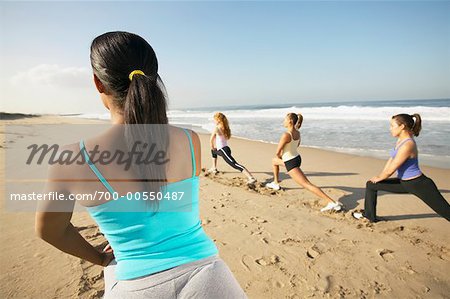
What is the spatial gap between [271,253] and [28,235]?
123 inches

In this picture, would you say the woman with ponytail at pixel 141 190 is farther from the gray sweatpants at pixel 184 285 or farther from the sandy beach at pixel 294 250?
the sandy beach at pixel 294 250

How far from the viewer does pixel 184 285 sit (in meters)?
1.10

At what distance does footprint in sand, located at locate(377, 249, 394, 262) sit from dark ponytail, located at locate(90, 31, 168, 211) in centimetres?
328

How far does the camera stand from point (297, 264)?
3096mm

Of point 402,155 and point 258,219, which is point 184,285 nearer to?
point 258,219

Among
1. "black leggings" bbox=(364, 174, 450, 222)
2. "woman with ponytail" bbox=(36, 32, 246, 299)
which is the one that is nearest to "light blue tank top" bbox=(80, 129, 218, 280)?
"woman with ponytail" bbox=(36, 32, 246, 299)

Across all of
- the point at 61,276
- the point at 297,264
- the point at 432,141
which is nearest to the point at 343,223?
the point at 297,264

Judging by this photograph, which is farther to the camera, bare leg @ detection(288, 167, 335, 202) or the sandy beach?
bare leg @ detection(288, 167, 335, 202)

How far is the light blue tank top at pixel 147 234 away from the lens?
3.59ft

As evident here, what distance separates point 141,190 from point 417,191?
13.5ft

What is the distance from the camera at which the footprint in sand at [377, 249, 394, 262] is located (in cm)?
328

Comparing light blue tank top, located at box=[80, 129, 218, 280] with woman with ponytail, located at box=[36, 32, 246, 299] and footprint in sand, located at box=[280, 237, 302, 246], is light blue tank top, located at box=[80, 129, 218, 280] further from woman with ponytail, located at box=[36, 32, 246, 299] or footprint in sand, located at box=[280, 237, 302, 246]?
footprint in sand, located at box=[280, 237, 302, 246]

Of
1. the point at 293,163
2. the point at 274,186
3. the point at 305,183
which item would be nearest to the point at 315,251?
the point at 305,183

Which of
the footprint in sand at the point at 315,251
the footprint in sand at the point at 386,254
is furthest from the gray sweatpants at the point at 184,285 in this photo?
the footprint in sand at the point at 386,254
